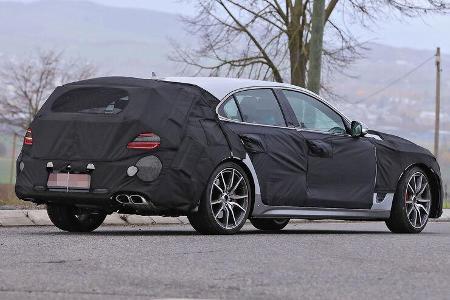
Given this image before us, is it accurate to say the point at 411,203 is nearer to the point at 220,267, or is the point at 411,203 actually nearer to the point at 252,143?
the point at 252,143

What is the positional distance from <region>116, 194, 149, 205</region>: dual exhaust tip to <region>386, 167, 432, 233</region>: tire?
3291 mm

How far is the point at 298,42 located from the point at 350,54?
6.49 feet

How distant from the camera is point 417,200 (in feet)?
41.2

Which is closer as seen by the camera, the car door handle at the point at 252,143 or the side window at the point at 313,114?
the car door handle at the point at 252,143

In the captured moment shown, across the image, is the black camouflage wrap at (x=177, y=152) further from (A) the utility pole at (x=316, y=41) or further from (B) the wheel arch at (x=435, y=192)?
(A) the utility pole at (x=316, y=41)

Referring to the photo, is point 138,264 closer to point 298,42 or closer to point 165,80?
point 165,80

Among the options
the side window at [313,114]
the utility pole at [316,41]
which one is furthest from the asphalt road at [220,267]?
the utility pole at [316,41]

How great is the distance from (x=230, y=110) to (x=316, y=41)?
34.0 feet

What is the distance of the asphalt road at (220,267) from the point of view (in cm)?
652

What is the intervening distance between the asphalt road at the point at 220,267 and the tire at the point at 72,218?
1.08 metres

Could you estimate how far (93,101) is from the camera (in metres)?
10.7

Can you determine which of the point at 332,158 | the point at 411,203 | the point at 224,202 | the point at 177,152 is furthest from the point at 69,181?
the point at 411,203

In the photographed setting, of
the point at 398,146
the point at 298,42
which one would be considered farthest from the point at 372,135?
the point at 298,42

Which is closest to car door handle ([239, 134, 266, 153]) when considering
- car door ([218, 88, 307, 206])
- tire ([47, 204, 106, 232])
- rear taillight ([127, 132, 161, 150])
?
car door ([218, 88, 307, 206])
